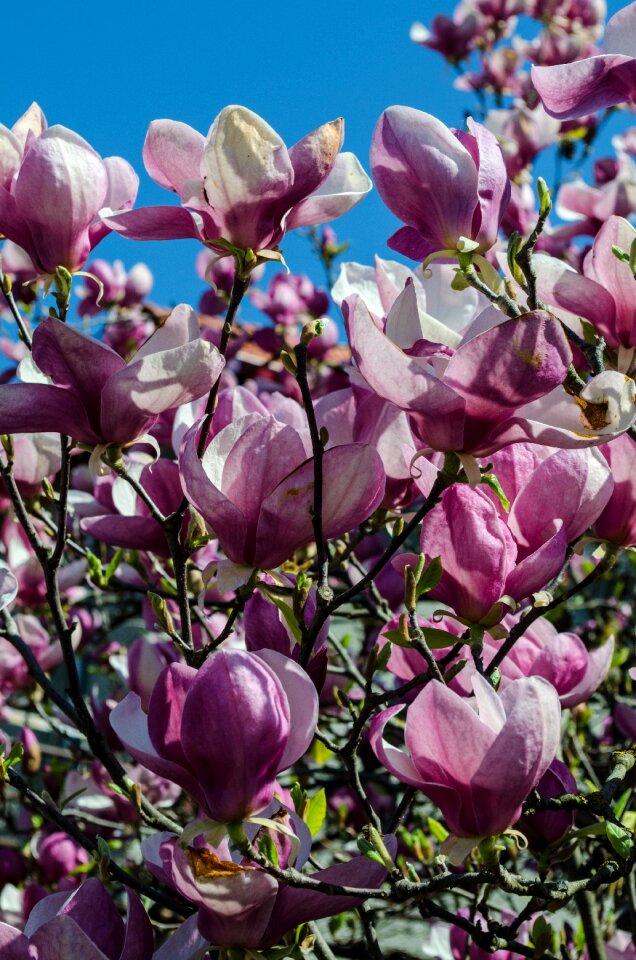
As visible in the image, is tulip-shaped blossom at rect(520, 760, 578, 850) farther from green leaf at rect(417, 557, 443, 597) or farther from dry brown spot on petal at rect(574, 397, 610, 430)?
dry brown spot on petal at rect(574, 397, 610, 430)

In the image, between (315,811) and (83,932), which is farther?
(315,811)

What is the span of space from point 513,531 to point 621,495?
0.14m

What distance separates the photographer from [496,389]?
2.21 ft

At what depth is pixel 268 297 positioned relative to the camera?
3148 millimetres

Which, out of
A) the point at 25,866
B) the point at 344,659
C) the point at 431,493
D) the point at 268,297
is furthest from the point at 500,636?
the point at 268,297

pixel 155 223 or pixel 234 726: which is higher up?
pixel 155 223

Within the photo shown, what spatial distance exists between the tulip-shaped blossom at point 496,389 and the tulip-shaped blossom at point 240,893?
0.33 meters

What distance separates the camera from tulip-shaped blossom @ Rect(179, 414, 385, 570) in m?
0.74

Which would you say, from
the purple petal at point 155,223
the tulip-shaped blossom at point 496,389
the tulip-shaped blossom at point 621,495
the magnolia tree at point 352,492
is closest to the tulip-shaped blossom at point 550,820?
the magnolia tree at point 352,492

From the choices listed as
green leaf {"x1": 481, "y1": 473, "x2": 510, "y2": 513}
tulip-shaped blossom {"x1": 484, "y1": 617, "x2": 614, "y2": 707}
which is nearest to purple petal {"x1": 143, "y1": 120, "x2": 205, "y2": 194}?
green leaf {"x1": 481, "y1": 473, "x2": 510, "y2": 513}

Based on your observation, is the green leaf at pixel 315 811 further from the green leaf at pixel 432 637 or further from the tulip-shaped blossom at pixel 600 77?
the tulip-shaped blossom at pixel 600 77

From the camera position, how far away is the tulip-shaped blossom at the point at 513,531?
0.77 meters

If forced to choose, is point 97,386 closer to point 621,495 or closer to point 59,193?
point 59,193

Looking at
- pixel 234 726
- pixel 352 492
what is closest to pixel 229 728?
pixel 234 726
